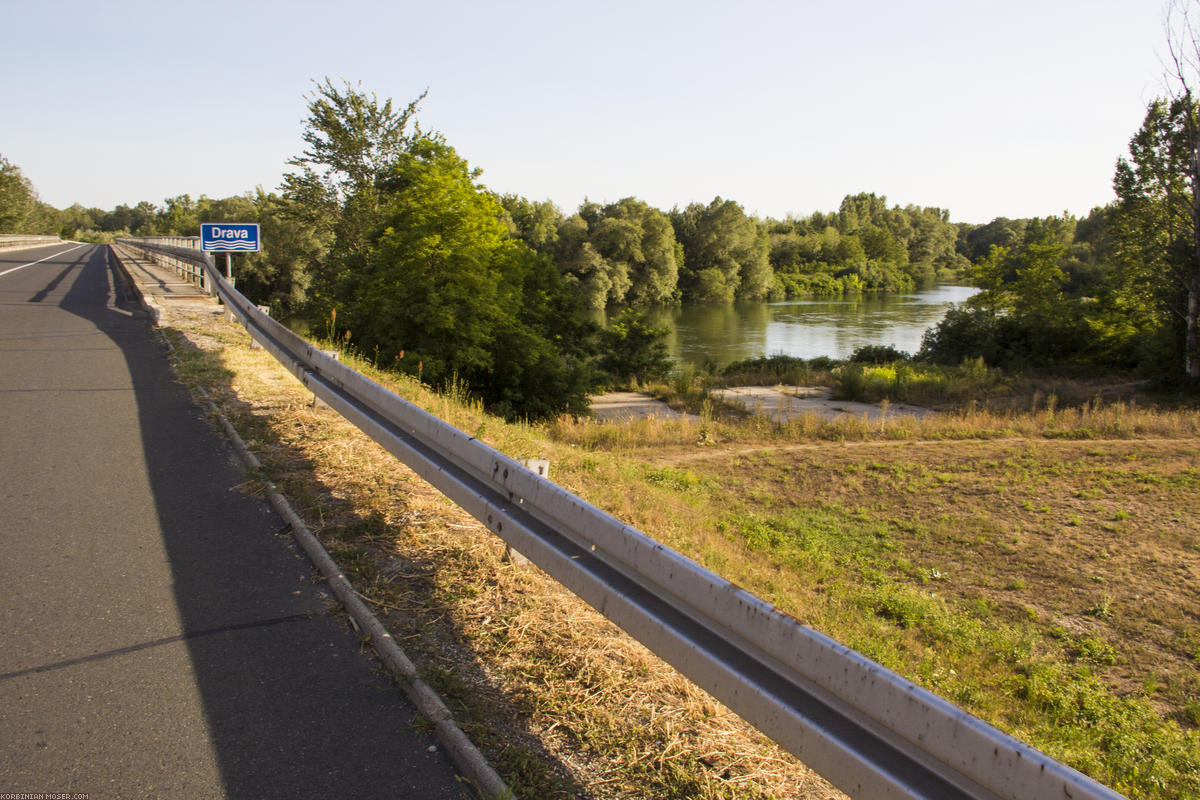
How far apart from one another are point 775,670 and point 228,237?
19.1 meters

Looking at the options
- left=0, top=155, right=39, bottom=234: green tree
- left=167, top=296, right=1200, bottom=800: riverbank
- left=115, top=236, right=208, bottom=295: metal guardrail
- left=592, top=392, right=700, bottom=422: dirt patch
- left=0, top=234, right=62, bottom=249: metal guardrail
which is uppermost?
left=0, top=155, right=39, bottom=234: green tree

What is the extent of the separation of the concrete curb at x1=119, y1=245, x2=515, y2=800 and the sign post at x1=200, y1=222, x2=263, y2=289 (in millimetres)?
15178

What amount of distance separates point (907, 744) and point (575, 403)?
2422 cm

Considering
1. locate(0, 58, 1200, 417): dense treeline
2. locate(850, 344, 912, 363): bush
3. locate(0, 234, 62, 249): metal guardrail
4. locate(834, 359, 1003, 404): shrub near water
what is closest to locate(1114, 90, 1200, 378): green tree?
locate(0, 58, 1200, 417): dense treeline

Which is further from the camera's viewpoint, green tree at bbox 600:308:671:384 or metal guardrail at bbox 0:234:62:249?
metal guardrail at bbox 0:234:62:249

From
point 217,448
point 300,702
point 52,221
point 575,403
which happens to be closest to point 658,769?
A: point 300,702

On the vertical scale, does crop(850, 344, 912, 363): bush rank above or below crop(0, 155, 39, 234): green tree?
below

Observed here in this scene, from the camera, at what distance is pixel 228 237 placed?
1828 centimetres

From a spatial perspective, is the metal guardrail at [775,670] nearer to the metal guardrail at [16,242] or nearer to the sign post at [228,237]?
the sign post at [228,237]

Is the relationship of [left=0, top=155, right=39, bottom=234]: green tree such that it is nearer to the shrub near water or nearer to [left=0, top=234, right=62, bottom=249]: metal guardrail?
[left=0, top=234, right=62, bottom=249]: metal guardrail

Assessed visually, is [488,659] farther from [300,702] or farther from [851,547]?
[851,547]

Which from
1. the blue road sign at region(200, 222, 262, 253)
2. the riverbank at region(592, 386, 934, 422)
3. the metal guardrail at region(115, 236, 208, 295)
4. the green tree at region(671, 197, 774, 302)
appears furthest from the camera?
the green tree at region(671, 197, 774, 302)

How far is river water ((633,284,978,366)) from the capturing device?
168ft

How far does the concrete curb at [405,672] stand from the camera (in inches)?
96.9
